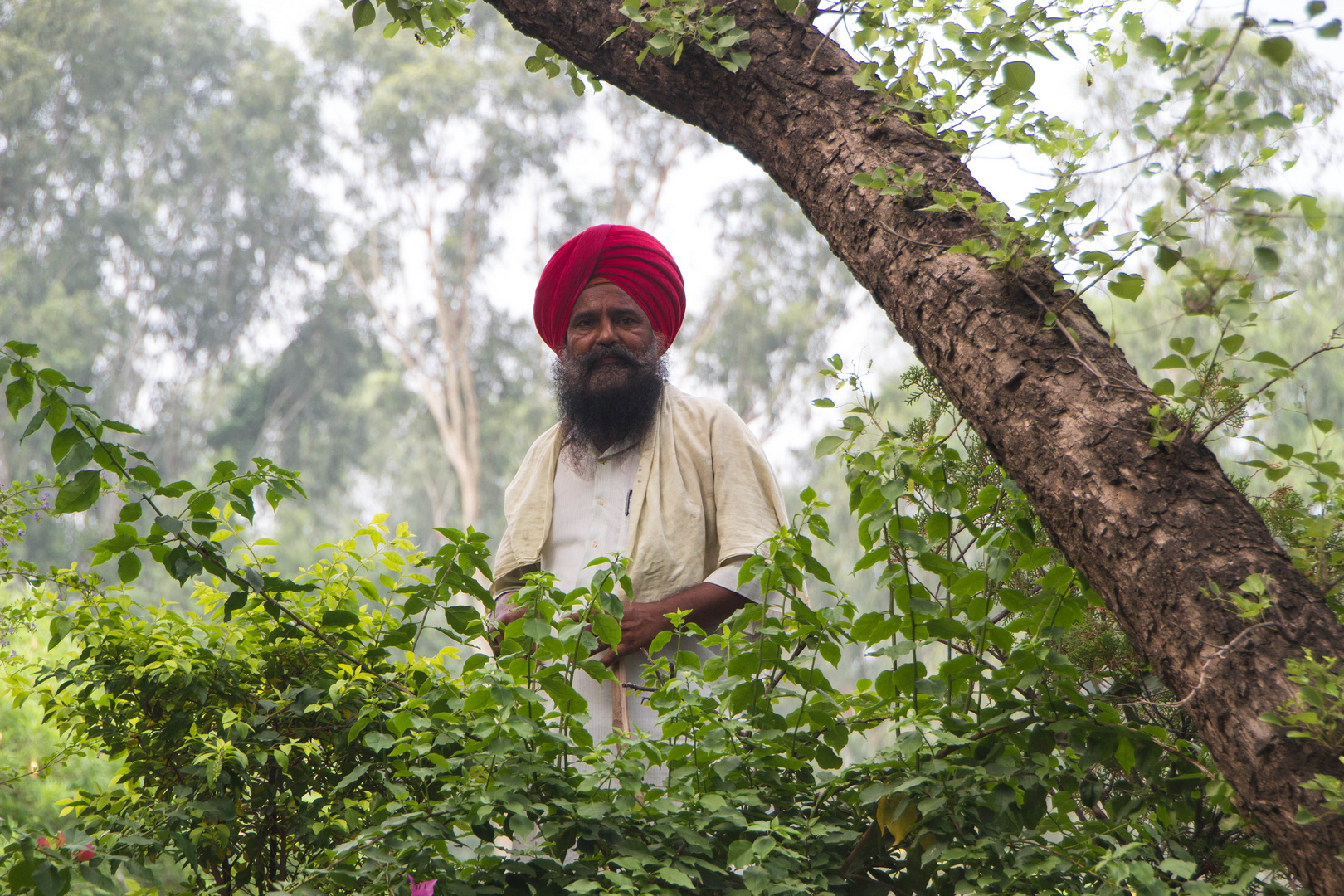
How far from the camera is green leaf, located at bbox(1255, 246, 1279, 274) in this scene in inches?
40.2

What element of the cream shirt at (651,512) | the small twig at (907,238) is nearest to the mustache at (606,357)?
the cream shirt at (651,512)

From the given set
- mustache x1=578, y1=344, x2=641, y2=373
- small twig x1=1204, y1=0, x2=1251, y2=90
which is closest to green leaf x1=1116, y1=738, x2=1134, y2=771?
small twig x1=1204, y1=0, x2=1251, y2=90

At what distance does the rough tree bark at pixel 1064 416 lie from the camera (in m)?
1.16

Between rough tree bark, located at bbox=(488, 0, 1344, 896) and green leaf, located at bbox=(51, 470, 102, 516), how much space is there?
119 cm

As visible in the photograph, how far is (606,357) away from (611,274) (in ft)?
0.81

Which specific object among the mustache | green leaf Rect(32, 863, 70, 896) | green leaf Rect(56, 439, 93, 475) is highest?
the mustache

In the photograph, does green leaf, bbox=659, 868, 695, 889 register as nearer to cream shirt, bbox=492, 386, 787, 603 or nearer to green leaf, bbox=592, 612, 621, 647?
green leaf, bbox=592, 612, 621, 647

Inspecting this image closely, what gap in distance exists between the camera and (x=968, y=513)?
5.10ft

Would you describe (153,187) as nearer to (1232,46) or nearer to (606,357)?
(606,357)

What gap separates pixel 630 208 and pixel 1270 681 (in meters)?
20.5

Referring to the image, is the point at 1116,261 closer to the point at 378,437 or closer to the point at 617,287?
the point at 617,287

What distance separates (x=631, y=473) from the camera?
260cm

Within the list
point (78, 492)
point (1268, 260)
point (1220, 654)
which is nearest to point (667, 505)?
point (78, 492)

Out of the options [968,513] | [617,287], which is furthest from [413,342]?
[968,513]
